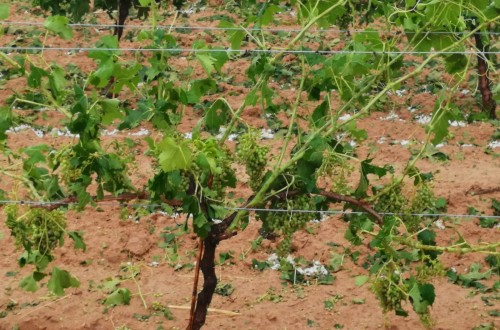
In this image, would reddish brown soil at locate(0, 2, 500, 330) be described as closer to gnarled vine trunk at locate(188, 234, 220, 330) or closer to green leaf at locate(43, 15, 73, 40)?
gnarled vine trunk at locate(188, 234, 220, 330)

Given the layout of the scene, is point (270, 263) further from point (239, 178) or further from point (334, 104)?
point (334, 104)

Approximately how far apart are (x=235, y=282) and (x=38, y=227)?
1.69 meters

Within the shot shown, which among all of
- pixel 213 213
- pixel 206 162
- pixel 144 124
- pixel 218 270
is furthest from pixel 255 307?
pixel 144 124

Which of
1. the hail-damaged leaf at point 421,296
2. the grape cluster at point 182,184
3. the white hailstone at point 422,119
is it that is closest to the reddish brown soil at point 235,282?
the white hailstone at point 422,119

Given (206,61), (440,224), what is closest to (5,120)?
(206,61)

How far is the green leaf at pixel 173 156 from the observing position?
2.95 metres

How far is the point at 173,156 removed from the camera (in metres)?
2.96

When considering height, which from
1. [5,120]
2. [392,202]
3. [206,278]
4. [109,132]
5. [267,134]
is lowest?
[267,134]

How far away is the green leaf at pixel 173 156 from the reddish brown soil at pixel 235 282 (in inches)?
54.3

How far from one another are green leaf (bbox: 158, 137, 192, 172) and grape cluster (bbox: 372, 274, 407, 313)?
2.98ft

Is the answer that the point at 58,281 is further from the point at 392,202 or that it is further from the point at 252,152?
the point at 392,202

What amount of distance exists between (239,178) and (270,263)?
3.32 ft

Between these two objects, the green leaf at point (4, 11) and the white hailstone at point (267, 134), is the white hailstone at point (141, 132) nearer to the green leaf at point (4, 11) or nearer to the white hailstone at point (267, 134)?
the white hailstone at point (267, 134)

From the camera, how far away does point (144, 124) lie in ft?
22.4
